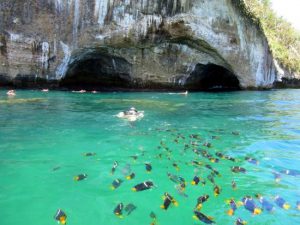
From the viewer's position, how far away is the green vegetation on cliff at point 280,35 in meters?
31.9

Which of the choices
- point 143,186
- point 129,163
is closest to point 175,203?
point 143,186

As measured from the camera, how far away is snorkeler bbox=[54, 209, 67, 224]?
4865 mm

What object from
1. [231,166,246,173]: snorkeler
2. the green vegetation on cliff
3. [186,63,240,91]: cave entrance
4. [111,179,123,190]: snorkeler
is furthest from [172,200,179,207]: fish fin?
the green vegetation on cliff

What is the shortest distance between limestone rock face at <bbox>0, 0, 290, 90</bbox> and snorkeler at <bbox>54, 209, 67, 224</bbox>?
19006 mm

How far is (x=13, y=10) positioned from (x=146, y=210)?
792 inches

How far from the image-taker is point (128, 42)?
24672 mm

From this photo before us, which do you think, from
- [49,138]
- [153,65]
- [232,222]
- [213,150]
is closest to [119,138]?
[49,138]

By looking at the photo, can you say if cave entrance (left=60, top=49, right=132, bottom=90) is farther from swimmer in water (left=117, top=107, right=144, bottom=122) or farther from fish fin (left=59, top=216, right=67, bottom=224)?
fish fin (left=59, top=216, right=67, bottom=224)

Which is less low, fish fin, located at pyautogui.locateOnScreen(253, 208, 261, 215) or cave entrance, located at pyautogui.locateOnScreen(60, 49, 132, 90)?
cave entrance, located at pyautogui.locateOnScreen(60, 49, 132, 90)

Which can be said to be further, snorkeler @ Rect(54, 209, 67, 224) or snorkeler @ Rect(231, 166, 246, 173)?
snorkeler @ Rect(231, 166, 246, 173)

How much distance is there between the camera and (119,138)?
9.75 m

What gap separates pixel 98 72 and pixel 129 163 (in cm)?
2152

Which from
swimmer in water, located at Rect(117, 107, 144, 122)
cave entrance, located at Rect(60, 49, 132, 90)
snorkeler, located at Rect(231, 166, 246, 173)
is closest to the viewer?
snorkeler, located at Rect(231, 166, 246, 173)

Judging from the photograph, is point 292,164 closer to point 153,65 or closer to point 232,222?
point 232,222
